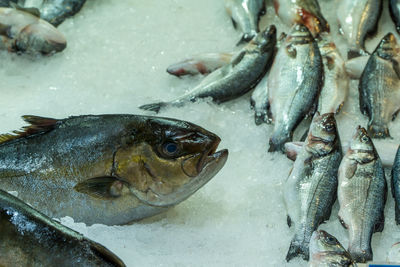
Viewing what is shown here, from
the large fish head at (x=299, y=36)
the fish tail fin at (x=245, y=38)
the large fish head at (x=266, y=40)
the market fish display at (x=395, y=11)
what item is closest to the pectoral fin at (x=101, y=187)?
the large fish head at (x=266, y=40)

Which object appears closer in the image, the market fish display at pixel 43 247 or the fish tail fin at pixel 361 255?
the market fish display at pixel 43 247

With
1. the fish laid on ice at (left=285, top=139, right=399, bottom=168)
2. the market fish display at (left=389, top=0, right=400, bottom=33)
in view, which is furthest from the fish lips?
the market fish display at (left=389, top=0, right=400, bottom=33)

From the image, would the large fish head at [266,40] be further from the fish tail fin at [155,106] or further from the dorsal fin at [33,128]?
the dorsal fin at [33,128]

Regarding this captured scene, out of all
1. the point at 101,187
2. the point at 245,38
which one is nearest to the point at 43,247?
the point at 101,187

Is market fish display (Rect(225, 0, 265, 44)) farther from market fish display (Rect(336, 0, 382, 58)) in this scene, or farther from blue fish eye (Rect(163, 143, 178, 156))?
blue fish eye (Rect(163, 143, 178, 156))

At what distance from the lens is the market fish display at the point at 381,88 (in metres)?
3.19

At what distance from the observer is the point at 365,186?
9.02 feet

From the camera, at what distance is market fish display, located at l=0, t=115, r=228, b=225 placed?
245 centimetres

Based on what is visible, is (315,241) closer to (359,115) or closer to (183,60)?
(359,115)

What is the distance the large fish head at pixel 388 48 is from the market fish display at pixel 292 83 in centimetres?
37

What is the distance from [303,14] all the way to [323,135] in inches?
46.3

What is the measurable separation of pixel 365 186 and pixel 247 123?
82 cm

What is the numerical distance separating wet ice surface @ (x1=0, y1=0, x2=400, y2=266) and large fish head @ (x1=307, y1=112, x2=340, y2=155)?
0.19 m

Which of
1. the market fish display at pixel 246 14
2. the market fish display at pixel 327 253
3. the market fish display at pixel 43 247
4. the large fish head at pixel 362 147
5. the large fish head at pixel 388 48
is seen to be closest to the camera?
the market fish display at pixel 43 247
